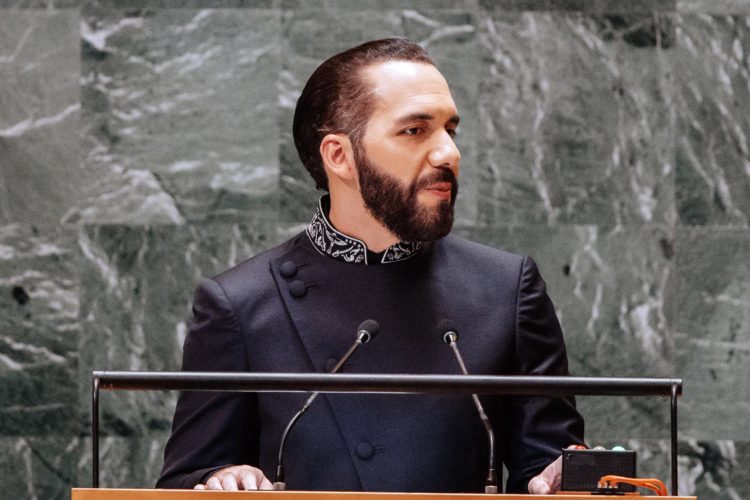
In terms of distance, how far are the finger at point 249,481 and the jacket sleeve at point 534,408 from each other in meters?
0.70

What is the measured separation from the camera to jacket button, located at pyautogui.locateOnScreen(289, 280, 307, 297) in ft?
10.6

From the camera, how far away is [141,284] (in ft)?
15.2

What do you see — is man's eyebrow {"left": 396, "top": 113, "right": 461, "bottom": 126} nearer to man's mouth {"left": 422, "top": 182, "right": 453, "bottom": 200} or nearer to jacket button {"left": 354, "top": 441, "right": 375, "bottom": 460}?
man's mouth {"left": 422, "top": 182, "right": 453, "bottom": 200}

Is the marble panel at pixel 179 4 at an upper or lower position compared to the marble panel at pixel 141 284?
upper

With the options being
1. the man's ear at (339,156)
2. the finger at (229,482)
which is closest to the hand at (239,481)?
the finger at (229,482)

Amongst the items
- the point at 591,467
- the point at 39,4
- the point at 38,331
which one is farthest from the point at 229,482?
the point at 39,4

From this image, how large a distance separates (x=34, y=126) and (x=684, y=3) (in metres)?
2.34

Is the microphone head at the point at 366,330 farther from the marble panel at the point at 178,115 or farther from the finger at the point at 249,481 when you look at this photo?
the marble panel at the point at 178,115

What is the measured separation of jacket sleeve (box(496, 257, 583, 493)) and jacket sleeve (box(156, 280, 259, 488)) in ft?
1.97

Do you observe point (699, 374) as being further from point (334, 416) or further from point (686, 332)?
point (334, 416)

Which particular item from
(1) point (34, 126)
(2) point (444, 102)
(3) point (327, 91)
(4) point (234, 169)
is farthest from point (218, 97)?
(2) point (444, 102)

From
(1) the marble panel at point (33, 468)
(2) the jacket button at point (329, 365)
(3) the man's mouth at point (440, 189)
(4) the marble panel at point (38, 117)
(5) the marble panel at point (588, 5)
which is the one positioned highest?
(5) the marble panel at point (588, 5)

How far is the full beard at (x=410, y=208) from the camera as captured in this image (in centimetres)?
309

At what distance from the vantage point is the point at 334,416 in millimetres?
3062
